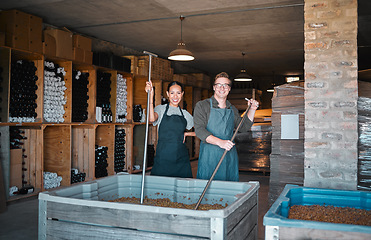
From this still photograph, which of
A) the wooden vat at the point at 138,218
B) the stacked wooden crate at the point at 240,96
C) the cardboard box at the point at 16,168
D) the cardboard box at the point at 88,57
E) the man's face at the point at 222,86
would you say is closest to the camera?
the wooden vat at the point at 138,218

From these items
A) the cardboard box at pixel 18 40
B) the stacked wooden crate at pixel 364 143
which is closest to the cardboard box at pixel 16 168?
the cardboard box at pixel 18 40

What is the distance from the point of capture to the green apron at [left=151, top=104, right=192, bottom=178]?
11.2ft

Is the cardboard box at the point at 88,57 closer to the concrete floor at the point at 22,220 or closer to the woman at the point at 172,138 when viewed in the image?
the concrete floor at the point at 22,220

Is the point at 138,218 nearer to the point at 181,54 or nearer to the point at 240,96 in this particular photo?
the point at 181,54

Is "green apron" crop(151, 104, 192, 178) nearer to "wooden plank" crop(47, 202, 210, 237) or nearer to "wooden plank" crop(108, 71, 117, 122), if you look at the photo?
"wooden plank" crop(47, 202, 210, 237)

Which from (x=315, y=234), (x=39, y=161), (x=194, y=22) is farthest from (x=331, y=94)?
(x=39, y=161)

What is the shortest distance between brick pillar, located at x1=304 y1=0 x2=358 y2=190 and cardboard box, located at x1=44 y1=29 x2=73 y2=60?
3869mm

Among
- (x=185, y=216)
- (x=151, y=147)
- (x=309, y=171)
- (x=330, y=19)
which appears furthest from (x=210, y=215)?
(x=151, y=147)

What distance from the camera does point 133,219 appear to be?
160 cm

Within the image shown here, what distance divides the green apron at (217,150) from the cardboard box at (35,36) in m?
3.24

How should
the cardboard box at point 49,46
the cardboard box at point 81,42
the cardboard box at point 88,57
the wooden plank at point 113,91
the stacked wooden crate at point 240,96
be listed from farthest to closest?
the stacked wooden crate at point 240,96, the wooden plank at point 113,91, the cardboard box at point 88,57, the cardboard box at point 81,42, the cardboard box at point 49,46

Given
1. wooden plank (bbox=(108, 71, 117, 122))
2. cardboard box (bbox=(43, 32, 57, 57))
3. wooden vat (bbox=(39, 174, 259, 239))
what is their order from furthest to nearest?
1. wooden plank (bbox=(108, 71, 117, 122))
2. cardboard box (bbox=(43, 32, 57, 57))
3. wooden vat (bbox=(39, 174, 259, 239))

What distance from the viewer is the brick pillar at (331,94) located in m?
3.23

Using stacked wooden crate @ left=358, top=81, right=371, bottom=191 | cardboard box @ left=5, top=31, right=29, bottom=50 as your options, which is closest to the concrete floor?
stacked wooden crate @ left=358, top=81, right=371, bottom=191
